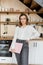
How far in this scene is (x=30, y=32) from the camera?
9.84ft

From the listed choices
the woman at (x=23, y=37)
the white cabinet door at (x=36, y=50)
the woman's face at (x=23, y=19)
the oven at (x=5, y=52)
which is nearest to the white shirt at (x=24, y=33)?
the woman at (x=23, y=37)

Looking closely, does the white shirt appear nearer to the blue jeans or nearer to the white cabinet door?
the blue jeans

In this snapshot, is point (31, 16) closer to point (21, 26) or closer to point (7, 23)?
point (7, 23)

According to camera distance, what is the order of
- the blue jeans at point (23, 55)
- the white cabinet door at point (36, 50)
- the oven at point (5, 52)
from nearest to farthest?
the blue jeans at point (23, 55) → the white cabinet door at point (36, 50) → the oven at point (5, 52)

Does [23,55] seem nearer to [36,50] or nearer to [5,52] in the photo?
[36,50]

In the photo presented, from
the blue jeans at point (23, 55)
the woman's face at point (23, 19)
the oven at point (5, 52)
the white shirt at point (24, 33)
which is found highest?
the woman's face at point (23, 19)

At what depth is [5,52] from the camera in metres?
4.34

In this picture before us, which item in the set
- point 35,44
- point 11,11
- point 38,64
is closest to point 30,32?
point 35,44

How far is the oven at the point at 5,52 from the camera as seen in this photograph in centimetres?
428

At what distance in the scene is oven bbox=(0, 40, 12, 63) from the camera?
4.28m

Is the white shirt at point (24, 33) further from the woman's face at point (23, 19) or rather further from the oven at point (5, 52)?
the oven at point (5, 52)

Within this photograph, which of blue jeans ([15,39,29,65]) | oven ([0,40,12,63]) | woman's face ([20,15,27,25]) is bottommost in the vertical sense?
oven ([0,40,12,63])

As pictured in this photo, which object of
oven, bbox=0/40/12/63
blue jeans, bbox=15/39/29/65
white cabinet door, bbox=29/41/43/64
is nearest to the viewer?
blue jeans, bbox=15/39/29/65

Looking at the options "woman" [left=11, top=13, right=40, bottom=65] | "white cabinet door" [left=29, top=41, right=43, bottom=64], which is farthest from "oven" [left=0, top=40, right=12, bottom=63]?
"woman" [left=11, top=13, right=40, bottom=65]
